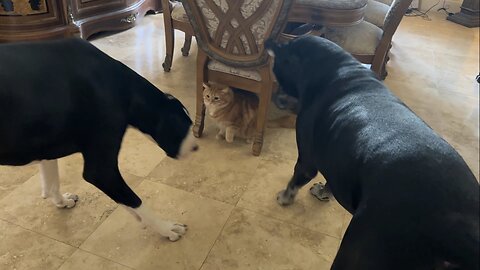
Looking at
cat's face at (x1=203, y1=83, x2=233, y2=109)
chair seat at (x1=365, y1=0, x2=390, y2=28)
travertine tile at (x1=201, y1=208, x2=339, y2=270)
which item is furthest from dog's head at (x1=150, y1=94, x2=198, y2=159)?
chair seat at (x1=365, y1=0, x2=390, y2=28)

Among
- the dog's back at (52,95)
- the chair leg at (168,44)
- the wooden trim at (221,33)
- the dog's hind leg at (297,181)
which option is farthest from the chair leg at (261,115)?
the chair leg at (168,44)

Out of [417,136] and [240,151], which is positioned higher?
[417,136]

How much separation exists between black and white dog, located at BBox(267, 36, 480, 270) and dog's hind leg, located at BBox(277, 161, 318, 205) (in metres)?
0.17

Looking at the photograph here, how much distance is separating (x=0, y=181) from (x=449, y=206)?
1.82 m

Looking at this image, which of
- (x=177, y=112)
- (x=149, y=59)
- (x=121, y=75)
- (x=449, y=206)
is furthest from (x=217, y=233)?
(x=149, y=59)

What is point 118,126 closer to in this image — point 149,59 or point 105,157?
point 105,157

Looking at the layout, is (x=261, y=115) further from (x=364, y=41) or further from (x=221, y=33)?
(x=364, y=41)

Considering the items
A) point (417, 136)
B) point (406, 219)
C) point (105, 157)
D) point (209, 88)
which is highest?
point (417, 136)

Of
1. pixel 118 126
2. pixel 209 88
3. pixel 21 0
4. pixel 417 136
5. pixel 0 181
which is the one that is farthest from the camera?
pixel 21 0

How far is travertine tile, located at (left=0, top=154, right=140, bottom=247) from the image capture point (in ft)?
5.27

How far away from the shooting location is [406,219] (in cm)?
94

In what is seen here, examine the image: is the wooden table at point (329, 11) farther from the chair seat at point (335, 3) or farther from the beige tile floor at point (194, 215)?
the beige tile floor at point (194, 215)

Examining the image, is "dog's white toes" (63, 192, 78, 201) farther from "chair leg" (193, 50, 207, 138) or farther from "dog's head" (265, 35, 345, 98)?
"dog's head" (265, 35, 345, 98)

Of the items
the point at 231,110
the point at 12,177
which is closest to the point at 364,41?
the point at 231,110
